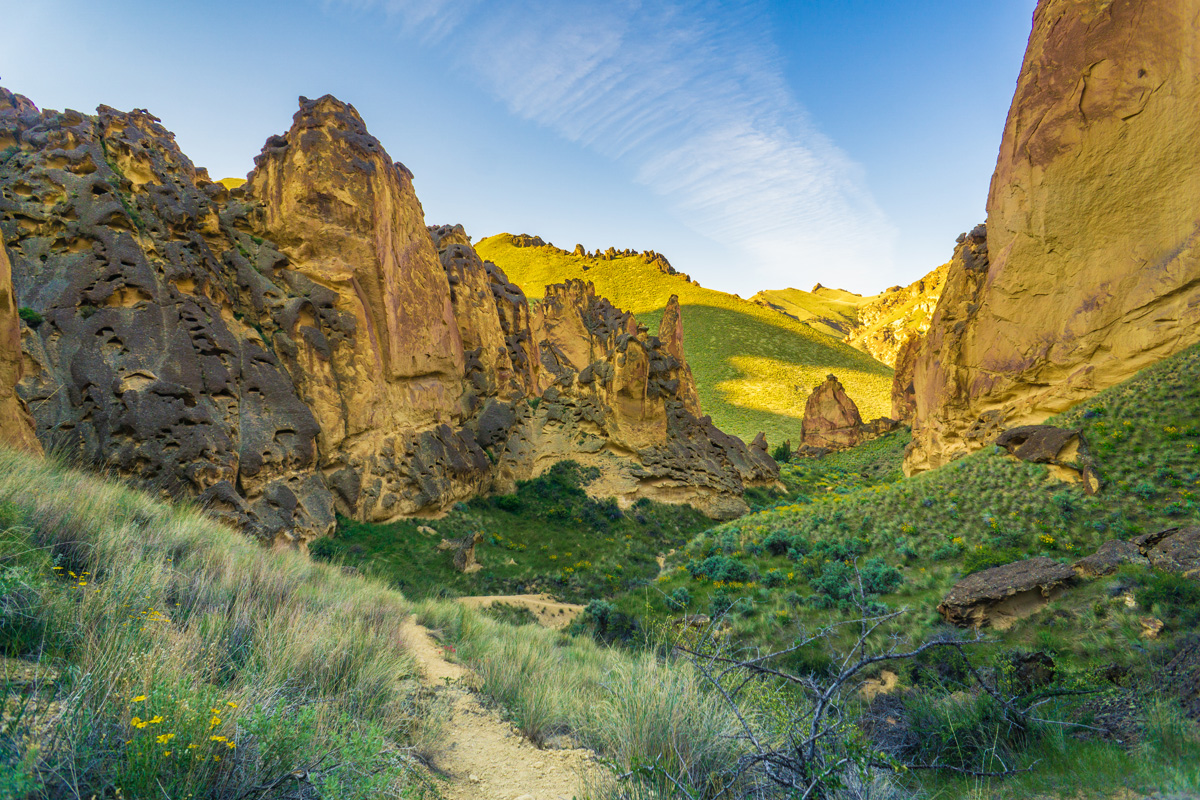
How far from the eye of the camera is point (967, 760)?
14.2 feet

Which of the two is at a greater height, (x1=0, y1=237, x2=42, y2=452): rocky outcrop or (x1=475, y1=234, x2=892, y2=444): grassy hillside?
(x1=475, y1=234, x2=892, y2=444): grassy hillside

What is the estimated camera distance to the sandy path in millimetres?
13398

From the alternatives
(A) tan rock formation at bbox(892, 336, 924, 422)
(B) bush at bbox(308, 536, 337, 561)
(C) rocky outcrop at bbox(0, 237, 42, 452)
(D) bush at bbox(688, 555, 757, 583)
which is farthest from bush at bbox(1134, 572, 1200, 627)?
(A) tan rock formation at bbox(892, 336, 924, 422)

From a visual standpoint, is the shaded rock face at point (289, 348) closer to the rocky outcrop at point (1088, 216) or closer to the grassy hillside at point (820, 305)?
the rocky outcrop at point (1088, 216)

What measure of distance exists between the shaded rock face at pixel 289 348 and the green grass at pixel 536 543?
36.7 inches

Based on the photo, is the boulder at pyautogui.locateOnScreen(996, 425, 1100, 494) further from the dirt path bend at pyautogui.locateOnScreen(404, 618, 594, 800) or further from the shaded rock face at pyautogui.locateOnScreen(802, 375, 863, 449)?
the shaded rock face at pyautogui.locateOnScreen(802, 375, 863, 449)

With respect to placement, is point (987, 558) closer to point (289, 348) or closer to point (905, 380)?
point (289, 348)

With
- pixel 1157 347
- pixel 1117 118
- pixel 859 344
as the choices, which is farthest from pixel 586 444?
pixel 859 344

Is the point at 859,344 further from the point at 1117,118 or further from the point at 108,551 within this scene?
the point at 108,551

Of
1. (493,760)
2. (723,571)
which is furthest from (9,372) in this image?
(723,571)

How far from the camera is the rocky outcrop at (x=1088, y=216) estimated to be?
15148 millimetres

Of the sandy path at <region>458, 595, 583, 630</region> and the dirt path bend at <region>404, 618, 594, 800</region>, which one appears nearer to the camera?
the dirt path bend at <region>404, 618, 594, 800</region>

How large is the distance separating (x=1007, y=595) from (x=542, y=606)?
10.5m

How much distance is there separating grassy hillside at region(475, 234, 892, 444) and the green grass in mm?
35369
